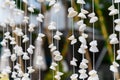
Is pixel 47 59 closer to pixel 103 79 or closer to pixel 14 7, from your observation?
pixel 103 79

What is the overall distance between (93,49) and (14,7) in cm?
55

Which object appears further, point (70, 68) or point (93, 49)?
point (70, 68)

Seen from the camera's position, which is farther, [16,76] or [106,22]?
[106,22]

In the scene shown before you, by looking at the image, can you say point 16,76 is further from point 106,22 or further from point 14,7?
point 106,22

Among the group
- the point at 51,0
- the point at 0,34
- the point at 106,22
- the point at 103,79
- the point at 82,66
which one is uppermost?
the point at 106,22

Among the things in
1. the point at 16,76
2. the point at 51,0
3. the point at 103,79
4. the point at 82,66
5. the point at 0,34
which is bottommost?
the point at 82,66

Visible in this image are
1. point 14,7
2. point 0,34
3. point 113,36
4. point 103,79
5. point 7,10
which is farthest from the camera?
point 103,79

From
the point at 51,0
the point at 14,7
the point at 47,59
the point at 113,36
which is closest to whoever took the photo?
the point at 113,36

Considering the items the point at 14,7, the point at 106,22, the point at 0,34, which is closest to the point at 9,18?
the point at 14,7

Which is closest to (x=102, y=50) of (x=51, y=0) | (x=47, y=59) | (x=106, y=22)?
(x=106, y=22)

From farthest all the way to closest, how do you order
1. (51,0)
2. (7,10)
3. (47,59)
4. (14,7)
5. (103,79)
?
(47,59), (103,79), (7,10), (14,7), (51,0)

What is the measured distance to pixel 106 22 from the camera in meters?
3.03

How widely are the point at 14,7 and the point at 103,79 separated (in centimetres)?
173

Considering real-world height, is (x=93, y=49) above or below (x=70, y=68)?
below
